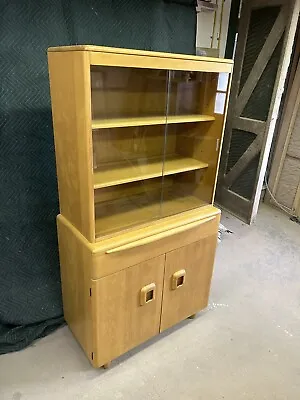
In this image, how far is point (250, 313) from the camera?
2.21 metres

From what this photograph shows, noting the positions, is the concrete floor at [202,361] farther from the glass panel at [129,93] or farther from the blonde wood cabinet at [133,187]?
the glass panel at [129,93]

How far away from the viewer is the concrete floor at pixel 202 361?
5.43 ft

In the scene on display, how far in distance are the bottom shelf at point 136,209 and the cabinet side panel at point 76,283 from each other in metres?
0.16

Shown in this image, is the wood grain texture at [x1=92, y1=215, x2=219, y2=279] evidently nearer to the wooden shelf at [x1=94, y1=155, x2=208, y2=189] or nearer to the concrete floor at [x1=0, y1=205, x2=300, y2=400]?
the wooden shelf at [x1=94, y1=155, x2=208, y2=189]

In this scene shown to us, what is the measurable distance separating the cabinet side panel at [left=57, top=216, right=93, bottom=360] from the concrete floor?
0.52 feet

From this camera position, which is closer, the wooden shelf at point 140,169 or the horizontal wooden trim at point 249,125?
the wooden shelf at point 140,169

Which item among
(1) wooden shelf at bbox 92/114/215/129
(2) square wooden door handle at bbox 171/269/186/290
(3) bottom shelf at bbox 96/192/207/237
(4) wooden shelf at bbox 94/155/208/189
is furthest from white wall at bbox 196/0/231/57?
(2) square wooden door handle at bbox 171/269/186/290

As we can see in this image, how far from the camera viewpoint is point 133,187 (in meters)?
1.82

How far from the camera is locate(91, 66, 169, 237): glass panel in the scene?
150cm

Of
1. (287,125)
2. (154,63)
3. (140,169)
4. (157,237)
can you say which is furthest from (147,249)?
(287,125)

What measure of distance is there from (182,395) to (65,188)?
1257 millimetres

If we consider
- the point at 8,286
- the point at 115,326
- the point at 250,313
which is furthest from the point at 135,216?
the point at 250,313

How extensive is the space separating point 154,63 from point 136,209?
0.80 meters

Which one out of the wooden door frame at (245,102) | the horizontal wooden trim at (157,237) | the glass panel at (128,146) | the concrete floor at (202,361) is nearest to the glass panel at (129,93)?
the glass panel at (128,146)
